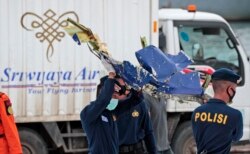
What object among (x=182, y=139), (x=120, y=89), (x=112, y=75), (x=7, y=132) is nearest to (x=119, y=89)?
(x=120, y=89)

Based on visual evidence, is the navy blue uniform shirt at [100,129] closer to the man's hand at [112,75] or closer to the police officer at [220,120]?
the man's hand at [112,75]

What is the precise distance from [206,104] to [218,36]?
4.22 meters

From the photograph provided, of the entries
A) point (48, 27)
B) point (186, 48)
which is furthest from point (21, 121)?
point (186, 48)

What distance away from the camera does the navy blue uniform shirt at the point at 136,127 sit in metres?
5.24

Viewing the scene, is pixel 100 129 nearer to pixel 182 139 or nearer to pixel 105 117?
pixel 105 117

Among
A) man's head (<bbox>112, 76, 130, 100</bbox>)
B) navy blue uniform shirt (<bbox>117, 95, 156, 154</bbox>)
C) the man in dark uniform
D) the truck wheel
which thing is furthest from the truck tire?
man's head (<bbox>112, 76, 130, 100</bbox>)

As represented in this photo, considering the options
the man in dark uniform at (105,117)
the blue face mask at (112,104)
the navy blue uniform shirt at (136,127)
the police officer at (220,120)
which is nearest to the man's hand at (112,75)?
the man in dark uniform at (105,117)

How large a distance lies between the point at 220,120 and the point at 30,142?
3.92 meters

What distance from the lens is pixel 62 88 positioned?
791 centimetres

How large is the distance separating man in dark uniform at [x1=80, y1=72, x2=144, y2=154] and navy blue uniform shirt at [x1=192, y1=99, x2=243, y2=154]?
68 cm

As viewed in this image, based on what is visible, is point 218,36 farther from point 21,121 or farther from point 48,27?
point 21,121

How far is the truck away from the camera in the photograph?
7.73 meters

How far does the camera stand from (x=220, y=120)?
14.9 ft

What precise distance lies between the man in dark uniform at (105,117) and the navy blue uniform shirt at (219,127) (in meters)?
0.68
